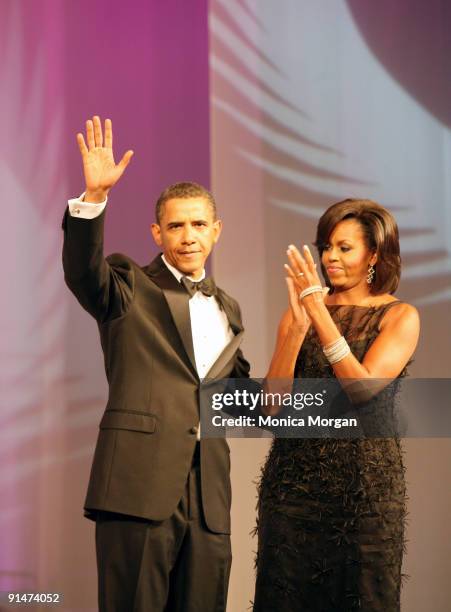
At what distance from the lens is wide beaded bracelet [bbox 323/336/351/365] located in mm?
2465

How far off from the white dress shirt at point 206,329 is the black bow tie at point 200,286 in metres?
0.02

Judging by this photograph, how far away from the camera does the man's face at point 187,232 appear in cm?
254

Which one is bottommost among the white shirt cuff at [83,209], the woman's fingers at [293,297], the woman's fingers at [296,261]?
the woman's fingers at [293,297]

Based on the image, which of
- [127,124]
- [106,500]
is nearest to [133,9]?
[127,124]

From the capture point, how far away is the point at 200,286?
2.58m

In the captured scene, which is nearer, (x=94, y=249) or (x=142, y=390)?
(x=94, y=249)

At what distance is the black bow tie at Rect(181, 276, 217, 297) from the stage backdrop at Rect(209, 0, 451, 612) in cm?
111

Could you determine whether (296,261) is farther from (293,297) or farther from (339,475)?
(339,475)

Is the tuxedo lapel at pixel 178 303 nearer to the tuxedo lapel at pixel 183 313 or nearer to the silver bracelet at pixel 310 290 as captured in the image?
the tuxedo lapel at pixel 183 313

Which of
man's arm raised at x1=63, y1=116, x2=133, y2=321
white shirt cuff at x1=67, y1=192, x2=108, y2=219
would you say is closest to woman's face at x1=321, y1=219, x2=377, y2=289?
man's arm raised at x1=63, y1=116, x2=133, y2=321

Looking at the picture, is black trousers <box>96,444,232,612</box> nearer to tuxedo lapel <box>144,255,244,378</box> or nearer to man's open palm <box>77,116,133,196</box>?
tuxedo lapel <box>144,255,244,378</box>

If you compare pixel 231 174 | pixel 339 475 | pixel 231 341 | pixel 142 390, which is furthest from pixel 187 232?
pixel 231 174

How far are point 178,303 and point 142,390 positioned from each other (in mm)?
270

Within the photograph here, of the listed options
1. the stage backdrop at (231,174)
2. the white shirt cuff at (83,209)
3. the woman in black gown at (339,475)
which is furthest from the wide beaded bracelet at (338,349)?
the stage backdrop at (231,174)
